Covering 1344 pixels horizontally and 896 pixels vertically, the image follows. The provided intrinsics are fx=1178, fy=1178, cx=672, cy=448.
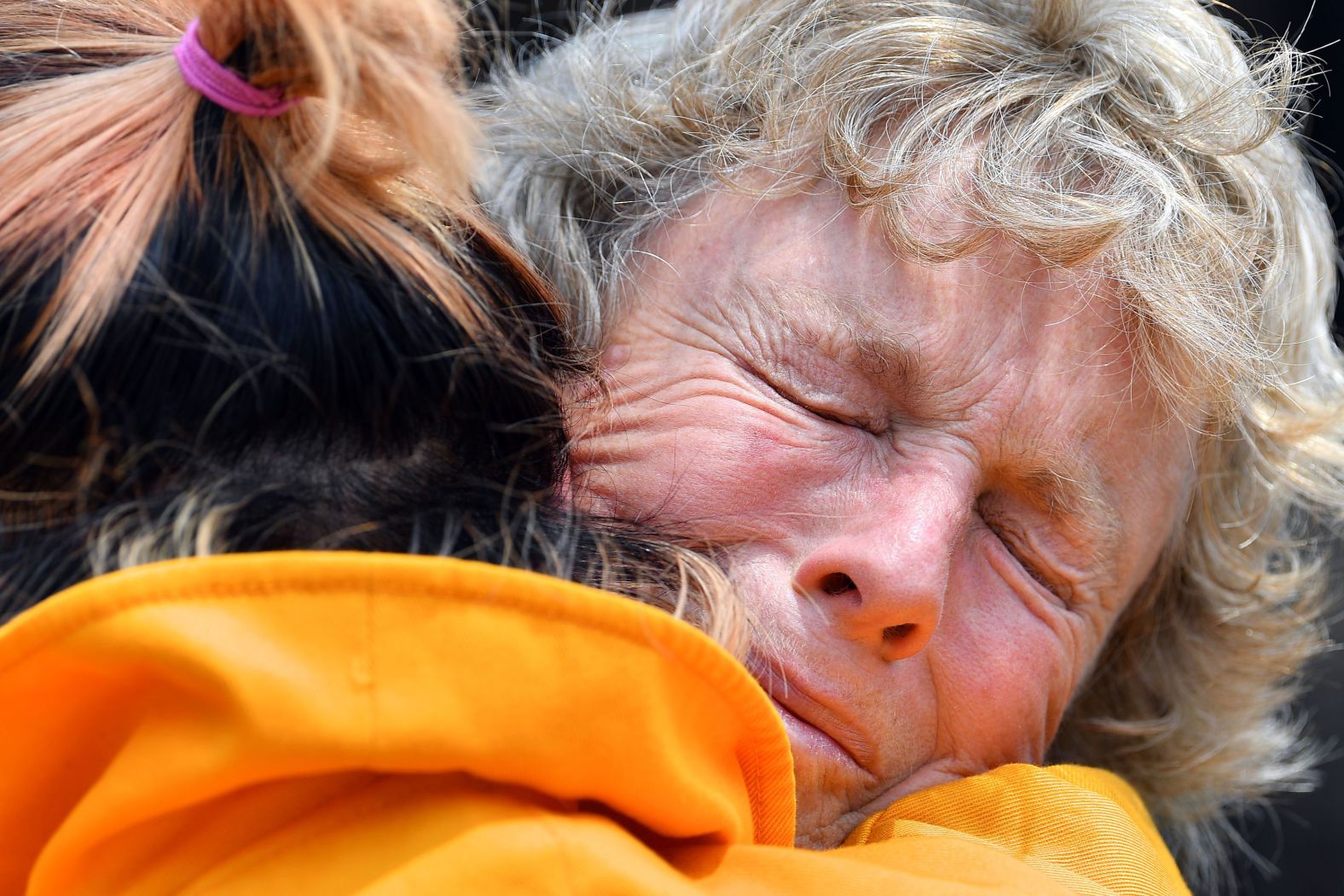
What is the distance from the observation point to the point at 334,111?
0.82m

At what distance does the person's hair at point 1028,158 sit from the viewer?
1416 millimetres

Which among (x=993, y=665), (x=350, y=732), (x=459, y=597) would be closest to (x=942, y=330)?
(x=993, y=665)

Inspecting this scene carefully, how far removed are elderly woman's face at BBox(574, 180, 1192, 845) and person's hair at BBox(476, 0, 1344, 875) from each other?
0.06 meters

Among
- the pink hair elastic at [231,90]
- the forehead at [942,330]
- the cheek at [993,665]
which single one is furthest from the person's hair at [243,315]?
the cheek at [993,665]

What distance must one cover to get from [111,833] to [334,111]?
1.78 feet

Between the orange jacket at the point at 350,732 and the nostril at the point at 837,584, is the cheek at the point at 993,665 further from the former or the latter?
the orange jacket at the point at 350,732

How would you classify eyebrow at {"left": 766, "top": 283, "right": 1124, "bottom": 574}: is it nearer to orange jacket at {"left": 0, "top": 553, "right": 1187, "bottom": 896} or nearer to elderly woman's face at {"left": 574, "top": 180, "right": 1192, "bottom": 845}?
elderly woman's face at {"left": 574, "top": 180, "right": 1192, "bottom": 845}

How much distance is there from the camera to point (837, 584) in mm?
1274

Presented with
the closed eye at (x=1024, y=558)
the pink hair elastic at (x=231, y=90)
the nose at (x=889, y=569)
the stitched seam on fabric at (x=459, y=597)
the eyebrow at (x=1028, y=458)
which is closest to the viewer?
the stitched seam on fabric at (x=459, y=597)

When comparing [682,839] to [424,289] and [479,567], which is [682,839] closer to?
[479,567]

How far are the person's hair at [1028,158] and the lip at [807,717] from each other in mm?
441

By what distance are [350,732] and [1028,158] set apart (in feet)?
3.44

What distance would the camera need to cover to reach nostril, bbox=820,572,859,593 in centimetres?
127

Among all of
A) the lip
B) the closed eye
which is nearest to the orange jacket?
the lip
